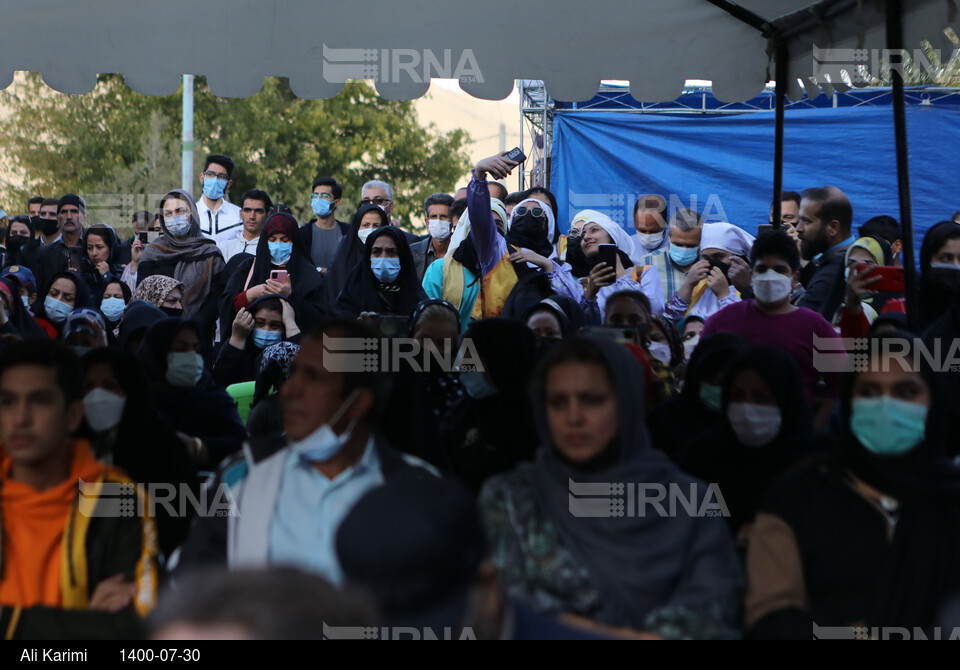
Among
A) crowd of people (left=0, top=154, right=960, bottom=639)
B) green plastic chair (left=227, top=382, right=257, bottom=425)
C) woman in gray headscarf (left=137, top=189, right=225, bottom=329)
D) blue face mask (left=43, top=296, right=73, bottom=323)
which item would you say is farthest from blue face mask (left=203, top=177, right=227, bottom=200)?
crowd of people (left=0, top=154, right=960, bottom=639)

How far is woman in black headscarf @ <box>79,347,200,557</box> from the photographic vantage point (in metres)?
3.35

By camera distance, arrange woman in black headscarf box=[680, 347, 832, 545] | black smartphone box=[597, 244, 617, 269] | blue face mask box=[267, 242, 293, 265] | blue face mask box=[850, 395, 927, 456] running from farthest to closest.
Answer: blue face mask box=[267, 242, 293, 265]
black smartphone box=[597, 244, 617, 269]
woman in black headscarf box=[680, 347, 832, 545]
blue face mask box=[850, 395, 927, 456]

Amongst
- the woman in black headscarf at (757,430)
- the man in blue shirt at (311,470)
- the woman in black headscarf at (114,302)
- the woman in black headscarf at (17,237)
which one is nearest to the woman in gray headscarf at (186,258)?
the woman in black headscarf at (114,302)

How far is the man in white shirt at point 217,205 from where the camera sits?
27.1 feet

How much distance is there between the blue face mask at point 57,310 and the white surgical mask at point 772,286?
419 cm

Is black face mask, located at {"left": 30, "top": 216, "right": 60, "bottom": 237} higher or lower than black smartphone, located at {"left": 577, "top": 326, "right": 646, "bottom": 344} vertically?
higher

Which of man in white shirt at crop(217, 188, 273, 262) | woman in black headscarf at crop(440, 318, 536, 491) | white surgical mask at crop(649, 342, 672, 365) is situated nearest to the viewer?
woman in black headscarf at crop(440, 318, 536, 491)

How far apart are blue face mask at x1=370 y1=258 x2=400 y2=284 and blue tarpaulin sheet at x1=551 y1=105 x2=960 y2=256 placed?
15.9 feet

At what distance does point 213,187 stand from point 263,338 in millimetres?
2990

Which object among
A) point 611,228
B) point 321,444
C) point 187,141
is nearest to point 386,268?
point 611,228

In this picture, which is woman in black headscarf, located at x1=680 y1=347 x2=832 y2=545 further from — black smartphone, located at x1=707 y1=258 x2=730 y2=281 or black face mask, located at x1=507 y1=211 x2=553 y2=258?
black face mask, located at x1=507 y1=211 x2=553 y2=258

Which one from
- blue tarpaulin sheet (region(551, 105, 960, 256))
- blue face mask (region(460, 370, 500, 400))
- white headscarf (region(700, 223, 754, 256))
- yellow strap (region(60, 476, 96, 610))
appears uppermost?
blue tarpaulin sheet (region(551, 105, 960, 256))

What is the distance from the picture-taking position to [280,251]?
6.66 m

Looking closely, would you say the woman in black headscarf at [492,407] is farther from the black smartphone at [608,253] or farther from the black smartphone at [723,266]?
the black smartphone at [723,266]
